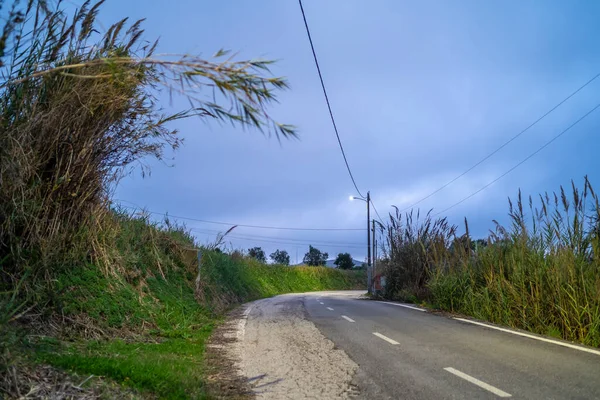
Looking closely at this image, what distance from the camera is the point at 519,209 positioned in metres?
12.0

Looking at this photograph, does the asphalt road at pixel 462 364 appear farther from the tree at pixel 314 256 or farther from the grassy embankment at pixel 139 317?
the tree at pixel 314 256

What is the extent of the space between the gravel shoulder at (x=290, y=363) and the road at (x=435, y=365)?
0.05 feet

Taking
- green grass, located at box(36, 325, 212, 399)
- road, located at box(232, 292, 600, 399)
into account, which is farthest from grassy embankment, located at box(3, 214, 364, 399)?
road, located at box(232, 292, 600, 399)

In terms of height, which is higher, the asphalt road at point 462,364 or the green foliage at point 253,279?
the green foliage at point 253,279

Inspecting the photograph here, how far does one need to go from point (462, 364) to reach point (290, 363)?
2.52 m

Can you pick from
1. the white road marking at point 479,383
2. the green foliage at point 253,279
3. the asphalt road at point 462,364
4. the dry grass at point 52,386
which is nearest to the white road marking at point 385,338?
the asphalt road at point 462,364

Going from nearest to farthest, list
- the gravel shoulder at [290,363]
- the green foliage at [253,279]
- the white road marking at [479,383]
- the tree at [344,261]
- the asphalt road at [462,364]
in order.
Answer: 1. the white road marking at [479,383]
2. the asphalt road at [462,364]
3. the gravel shoulder at [290,363]
4. the green foliage at [253,279]
5. the tree at [344,261]

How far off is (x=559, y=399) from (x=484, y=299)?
7.88m

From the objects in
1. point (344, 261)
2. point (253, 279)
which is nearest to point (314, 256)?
point (344, 261)

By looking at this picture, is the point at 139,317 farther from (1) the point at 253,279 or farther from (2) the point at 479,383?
(1) the point at 253,279

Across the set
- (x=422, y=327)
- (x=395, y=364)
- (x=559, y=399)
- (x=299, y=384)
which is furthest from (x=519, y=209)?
(x=299, y=384)

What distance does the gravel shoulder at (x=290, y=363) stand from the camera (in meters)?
5.57

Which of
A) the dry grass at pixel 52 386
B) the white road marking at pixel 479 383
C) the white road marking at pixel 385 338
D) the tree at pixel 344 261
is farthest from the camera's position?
the tree at pixel 344 261

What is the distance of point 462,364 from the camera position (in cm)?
664
